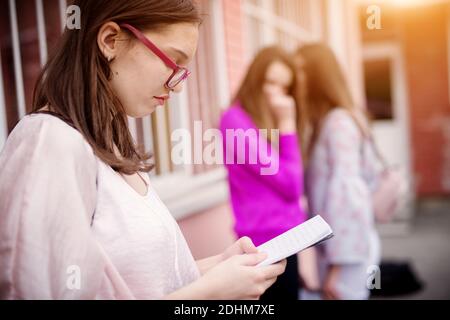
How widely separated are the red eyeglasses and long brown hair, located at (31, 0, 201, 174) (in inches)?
0.5

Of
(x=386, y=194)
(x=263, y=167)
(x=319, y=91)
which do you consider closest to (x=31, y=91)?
(x=263, y=167)

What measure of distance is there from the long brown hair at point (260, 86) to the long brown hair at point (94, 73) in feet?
3.37

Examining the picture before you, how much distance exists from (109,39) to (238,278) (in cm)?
44

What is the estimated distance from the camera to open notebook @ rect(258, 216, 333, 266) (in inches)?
39.0

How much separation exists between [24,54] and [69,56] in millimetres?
918

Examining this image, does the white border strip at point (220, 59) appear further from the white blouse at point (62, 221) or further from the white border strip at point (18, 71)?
the white blouse at point (62, 221)

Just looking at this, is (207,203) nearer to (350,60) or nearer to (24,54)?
(24,54)

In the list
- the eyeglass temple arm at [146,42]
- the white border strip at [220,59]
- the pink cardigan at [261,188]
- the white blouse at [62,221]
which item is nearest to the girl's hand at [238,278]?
the white blouse at [62,221]

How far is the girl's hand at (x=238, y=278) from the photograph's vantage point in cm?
93

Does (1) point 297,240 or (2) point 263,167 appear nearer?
(1) point 297,240

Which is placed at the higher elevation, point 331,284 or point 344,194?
point 344,194

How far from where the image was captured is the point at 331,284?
2361 mm

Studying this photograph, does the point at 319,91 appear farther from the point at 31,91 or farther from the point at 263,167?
the point at 31,91

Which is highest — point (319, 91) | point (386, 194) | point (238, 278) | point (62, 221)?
point (319, 91)
